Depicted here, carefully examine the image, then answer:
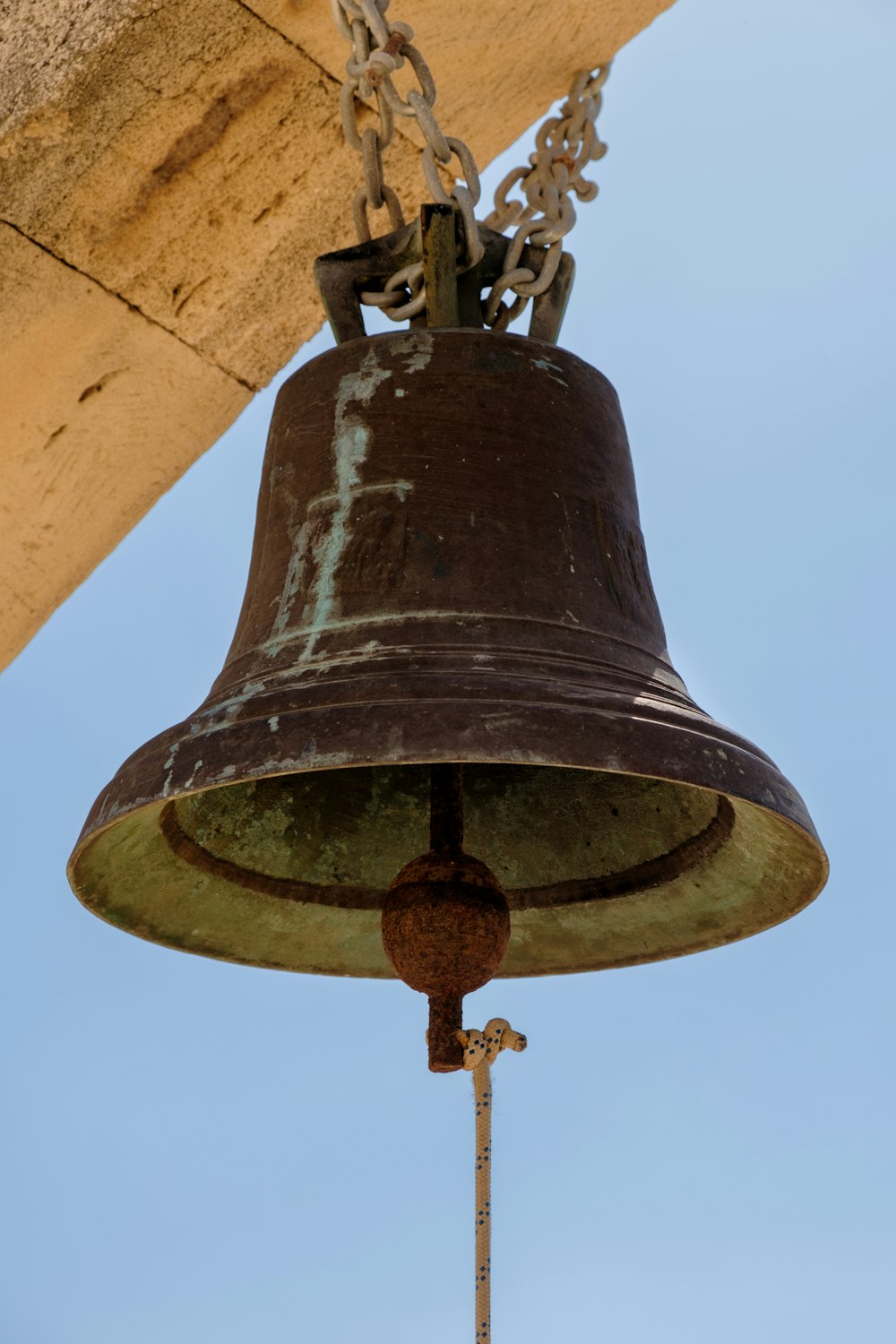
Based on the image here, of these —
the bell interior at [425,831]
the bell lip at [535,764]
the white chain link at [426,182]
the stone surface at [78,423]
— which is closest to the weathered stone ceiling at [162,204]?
the stone surface at [78,423]

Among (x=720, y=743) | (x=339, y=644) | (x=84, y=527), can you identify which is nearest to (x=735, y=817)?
(x=720, y=743)

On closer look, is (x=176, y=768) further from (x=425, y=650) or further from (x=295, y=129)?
(x=295, y=129)

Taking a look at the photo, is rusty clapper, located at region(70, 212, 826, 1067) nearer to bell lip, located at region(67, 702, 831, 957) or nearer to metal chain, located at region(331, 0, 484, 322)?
bell lip, located at region(67, 702, 831, 957)

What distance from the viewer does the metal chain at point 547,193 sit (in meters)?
2.09

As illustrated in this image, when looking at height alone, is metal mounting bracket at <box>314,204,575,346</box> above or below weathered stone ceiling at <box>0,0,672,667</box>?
below

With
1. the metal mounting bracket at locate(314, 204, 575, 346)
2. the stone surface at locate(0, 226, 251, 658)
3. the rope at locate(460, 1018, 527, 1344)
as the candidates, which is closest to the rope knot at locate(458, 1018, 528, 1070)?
the rope at locate(460, 1018, 527, 1344)

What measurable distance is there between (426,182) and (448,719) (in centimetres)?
74

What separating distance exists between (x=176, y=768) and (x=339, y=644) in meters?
0.21

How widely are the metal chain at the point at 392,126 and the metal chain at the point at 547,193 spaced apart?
0.27 ft

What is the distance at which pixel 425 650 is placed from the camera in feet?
5.50

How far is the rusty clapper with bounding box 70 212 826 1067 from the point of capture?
1590 millimetres

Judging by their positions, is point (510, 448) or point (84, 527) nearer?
point (510, 448)

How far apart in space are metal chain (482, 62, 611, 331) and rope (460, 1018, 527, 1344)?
2.68 ft

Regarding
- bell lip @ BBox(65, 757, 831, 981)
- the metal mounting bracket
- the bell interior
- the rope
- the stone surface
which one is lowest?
the rope
